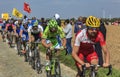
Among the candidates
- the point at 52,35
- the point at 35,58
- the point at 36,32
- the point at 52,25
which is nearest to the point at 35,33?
the point at 36,32

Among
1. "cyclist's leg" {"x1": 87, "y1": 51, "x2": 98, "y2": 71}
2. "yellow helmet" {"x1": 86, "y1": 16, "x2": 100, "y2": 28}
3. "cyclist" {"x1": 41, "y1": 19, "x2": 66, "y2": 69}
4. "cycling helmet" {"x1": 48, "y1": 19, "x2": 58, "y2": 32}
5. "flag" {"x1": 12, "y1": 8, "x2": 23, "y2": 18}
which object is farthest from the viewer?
"flag" {"x1": 12, "y1": 8, "x2": 23, "y2": 18}

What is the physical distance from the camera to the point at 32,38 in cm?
1855

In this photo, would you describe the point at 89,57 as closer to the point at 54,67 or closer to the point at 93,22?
the point at 93,22

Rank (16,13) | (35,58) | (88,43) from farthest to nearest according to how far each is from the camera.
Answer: (16,13) → (35,58) → (88,43)

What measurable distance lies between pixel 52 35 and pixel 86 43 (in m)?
4.84

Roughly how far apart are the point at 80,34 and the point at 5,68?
1041 centimetres

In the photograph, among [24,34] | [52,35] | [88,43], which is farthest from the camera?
[24,34]

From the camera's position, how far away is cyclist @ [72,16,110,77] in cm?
929

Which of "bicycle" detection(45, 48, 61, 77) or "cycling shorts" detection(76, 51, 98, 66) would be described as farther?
"bicycle" detection(45, 48, 61, 77)

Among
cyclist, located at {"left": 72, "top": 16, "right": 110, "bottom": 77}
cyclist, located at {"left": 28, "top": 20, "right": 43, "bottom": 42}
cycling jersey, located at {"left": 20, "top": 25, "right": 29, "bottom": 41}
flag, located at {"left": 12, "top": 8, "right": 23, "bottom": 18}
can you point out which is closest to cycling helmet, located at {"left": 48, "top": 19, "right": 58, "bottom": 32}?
cyclist, located at {"left": 72, "top": 16, "right": 110, "bottom": 77}

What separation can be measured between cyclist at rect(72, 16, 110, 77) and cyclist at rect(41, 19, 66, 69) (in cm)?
367

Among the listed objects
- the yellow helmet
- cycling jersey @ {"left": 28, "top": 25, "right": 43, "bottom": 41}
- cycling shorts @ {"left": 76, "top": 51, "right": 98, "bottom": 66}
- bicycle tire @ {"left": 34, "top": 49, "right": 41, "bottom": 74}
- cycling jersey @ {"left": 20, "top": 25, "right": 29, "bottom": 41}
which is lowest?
bicycle tire @ {"left": 34, "top": 49, "right": 41, "bottom": 74}

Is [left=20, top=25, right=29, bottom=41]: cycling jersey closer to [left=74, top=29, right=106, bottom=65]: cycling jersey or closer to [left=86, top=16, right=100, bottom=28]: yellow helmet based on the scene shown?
[left=74, top=29, right=106, bottom=65]: cycling jersey

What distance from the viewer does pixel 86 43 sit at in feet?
33.2
